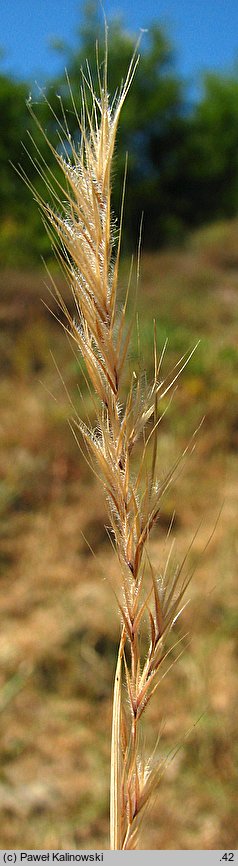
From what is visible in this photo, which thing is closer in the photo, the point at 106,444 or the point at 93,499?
the point at 106,444

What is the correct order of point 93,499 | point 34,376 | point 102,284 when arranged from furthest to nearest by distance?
point 34,376, point 93,499, point 102,284

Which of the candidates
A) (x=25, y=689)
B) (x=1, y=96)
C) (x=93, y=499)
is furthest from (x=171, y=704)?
(x=1, y=96)

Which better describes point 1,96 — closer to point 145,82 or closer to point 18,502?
point 145,82

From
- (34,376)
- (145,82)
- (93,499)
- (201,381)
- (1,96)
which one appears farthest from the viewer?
(145,82)

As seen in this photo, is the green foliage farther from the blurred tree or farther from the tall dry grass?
the tall dry grass

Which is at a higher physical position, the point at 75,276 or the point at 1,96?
the point at 75,276

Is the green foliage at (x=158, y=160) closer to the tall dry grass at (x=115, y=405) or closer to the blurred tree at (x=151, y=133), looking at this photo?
the blurred tree at (x=151, y=133)

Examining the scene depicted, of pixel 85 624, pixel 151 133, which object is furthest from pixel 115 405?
pixel 151 133
